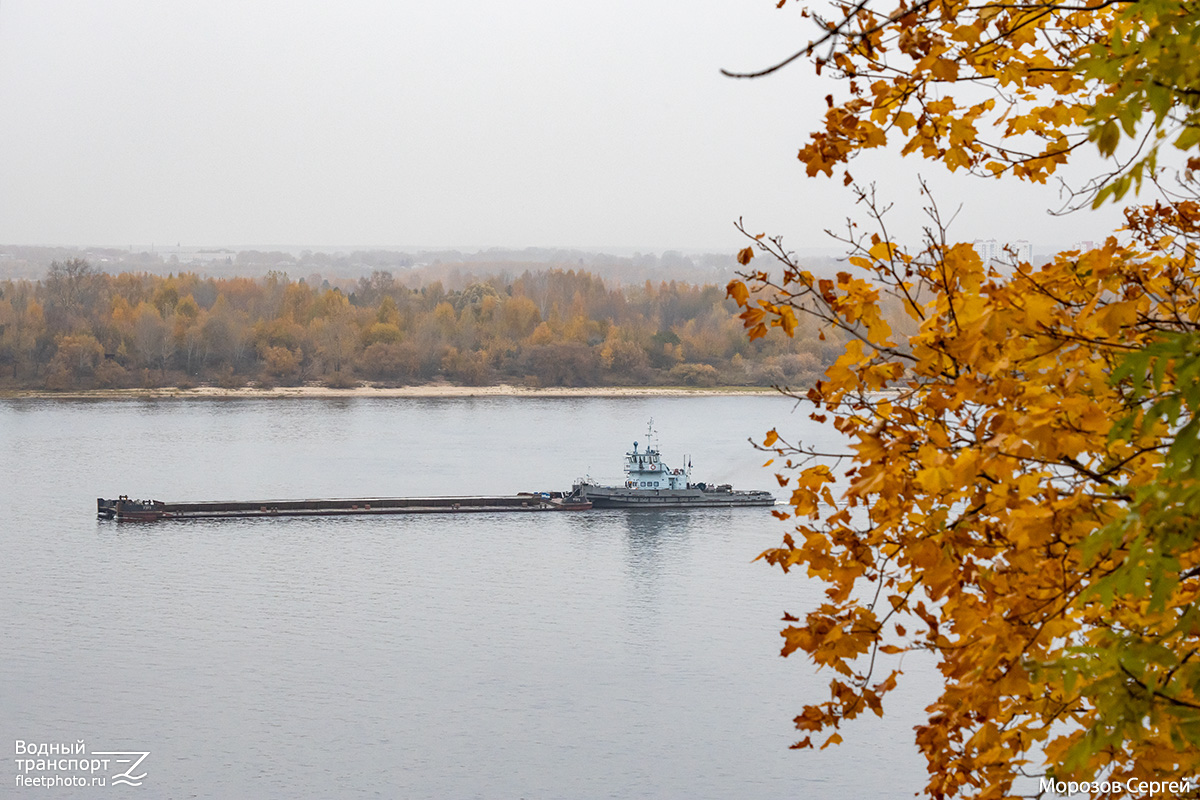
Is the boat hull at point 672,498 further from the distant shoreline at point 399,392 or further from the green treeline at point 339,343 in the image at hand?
the distant shoreline at point 399,392

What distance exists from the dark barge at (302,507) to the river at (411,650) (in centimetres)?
49

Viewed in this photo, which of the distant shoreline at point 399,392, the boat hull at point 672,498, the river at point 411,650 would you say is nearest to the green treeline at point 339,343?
the distant shoreline at point 399,392

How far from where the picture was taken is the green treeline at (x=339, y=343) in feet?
157

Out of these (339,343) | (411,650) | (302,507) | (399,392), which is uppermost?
(339,343)

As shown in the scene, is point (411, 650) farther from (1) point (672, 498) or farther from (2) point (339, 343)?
(2) point (339, 343)

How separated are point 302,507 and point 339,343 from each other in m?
26.6

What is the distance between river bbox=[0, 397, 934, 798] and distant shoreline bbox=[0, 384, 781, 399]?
16.8m

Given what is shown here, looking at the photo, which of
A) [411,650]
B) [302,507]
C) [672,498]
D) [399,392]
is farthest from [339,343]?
[411,650]

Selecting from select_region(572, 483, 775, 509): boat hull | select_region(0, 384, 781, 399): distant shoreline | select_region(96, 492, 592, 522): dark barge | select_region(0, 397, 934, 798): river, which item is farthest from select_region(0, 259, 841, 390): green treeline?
select_region(96, 492, 592, 522): dark barge

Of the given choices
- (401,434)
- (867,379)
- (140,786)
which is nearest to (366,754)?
(140,786)

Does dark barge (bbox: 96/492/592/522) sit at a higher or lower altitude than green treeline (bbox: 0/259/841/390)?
lower

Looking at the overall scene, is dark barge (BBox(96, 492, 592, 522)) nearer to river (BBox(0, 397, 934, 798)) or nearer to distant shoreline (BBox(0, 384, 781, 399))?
river (BBox(0, 397, 934, 798))

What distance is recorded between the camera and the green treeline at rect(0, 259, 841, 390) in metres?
47.8

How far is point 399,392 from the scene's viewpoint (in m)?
48.7
